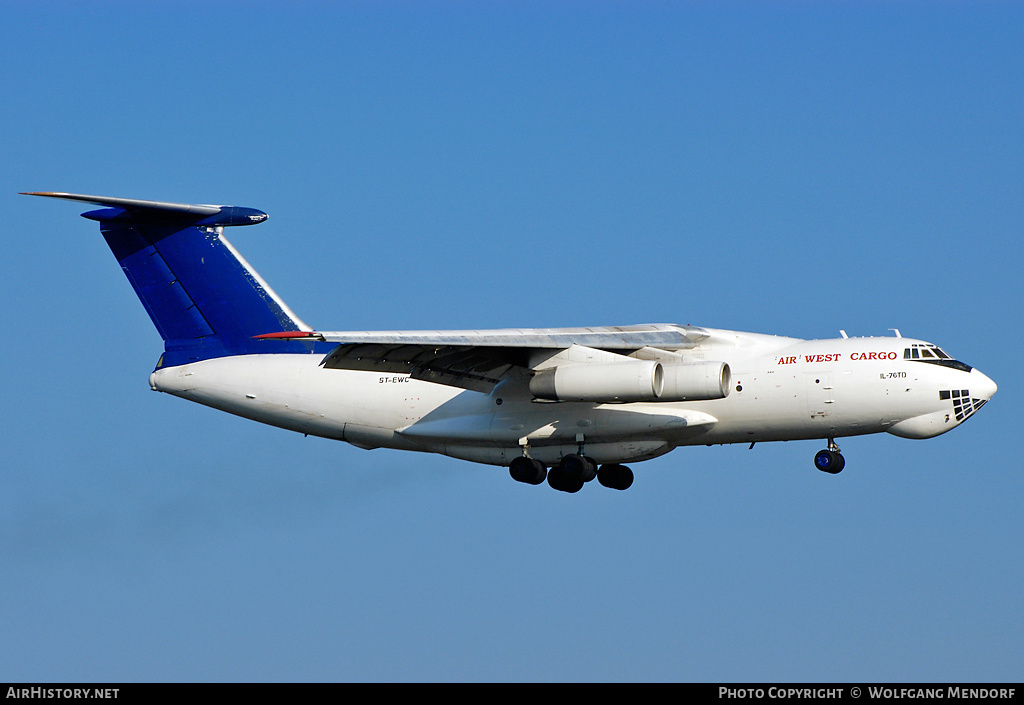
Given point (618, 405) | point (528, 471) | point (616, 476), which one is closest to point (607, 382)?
point (618, 405)

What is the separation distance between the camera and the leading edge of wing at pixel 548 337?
51.9 ft

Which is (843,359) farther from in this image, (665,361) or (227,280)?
(227,280)

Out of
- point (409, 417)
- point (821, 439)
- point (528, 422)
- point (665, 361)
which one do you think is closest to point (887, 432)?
point (821, 439)

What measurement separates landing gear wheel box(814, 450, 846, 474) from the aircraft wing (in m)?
1.98

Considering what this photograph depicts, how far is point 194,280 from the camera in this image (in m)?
19.0

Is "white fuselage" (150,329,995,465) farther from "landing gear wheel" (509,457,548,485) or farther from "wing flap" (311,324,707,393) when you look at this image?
"wing flap" (311,324,707,393)

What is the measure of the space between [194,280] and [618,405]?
5843mm

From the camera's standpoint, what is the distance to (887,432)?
55.2 feet

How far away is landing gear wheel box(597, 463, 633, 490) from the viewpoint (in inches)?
721

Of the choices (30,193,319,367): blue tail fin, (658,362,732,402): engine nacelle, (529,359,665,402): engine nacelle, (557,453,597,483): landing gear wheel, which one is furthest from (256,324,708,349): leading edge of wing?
(30,193,319,367): blue tail fin

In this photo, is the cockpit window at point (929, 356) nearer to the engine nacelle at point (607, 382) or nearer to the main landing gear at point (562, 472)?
the engine nacelle at point (607, 382)

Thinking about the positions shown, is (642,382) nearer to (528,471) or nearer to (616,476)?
(528,471)
